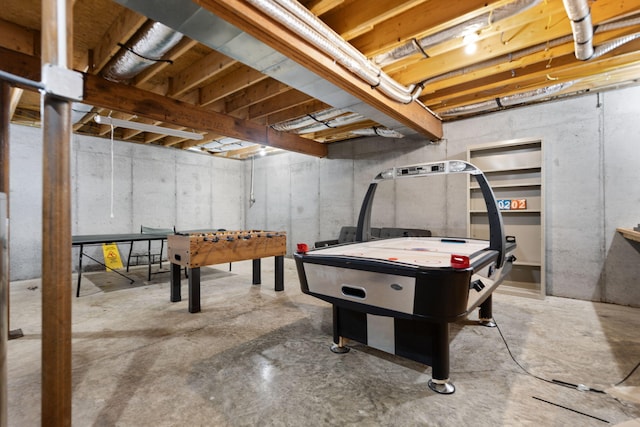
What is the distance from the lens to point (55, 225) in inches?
38.4

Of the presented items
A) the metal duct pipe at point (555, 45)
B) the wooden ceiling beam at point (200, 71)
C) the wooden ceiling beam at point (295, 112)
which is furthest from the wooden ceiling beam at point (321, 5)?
the wooden ceiling beam at point (295, 112)

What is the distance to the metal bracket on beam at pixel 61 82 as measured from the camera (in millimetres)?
927

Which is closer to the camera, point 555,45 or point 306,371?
point 306,371

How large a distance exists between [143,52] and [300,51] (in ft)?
4.88

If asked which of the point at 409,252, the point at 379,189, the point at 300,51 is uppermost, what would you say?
the point at 300,51

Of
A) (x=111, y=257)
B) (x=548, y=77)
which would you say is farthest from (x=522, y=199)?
(x=111, y=257)

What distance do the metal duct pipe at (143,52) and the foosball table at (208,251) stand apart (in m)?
1.79

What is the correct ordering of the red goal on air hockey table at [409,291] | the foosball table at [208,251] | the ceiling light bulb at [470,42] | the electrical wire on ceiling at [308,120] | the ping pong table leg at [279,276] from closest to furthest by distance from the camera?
the red goal on air hockey table at [409,291] → the ceiling light bulb at [470,42] → the foosball table at [208,251] → the ping pong table leg at [279,276] → the electrical wire on ceiling at [308,120]

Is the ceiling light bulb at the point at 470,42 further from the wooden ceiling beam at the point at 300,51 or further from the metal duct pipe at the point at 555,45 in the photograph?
the wooden ceiling beam at the point at 300,51

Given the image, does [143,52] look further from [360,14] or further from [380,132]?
[380,132]

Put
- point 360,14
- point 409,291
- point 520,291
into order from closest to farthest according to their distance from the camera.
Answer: point 409,291 → point 360,14 → point 520,291

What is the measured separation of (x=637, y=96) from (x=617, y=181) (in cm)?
100

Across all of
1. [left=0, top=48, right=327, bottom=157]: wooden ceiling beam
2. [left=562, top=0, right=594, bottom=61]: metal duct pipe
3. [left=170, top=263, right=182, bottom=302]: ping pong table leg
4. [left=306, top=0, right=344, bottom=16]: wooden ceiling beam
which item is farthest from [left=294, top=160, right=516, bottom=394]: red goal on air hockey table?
[left=0, top=48, right=327, bottom=157]: wooden ceiling beam

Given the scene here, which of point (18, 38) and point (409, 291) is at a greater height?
point (18, 38)
